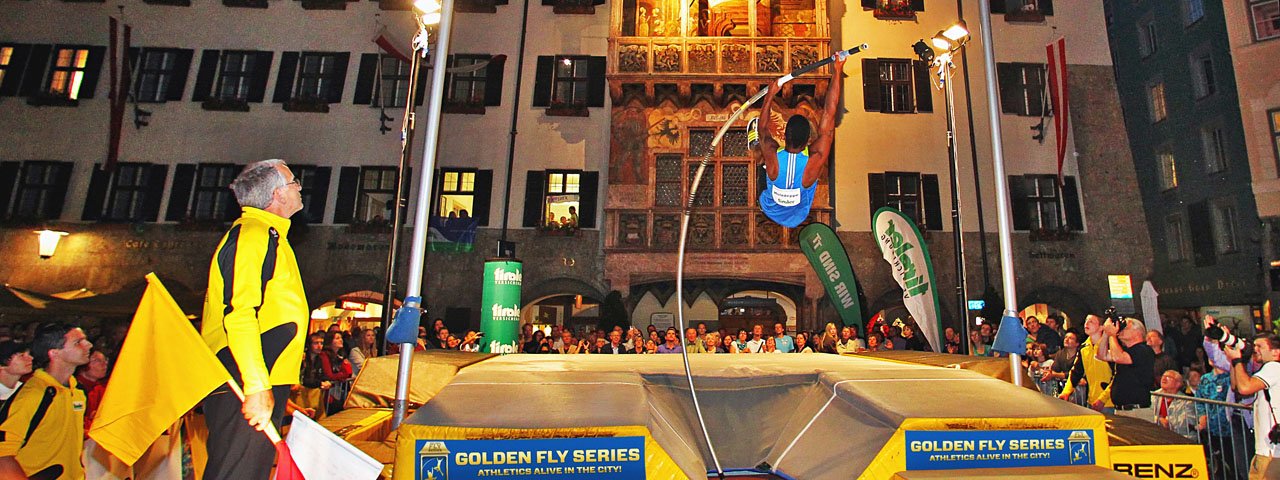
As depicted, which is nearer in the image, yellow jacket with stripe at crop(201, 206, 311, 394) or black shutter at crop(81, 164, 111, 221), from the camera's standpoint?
yellow jacket with stripe at crop(201, 206, 311, 394)

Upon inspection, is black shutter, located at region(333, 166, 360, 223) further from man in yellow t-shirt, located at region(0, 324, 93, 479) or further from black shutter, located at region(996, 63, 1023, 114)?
black shutter, located at region(996, 63, 1023, 114)

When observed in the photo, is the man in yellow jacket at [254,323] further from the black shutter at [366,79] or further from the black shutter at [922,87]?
the black shutter at [922,87]

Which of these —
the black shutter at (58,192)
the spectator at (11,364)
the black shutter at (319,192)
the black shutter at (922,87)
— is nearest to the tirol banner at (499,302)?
the spectator at (11,364)

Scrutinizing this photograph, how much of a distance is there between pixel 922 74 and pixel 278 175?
16641 millimetres

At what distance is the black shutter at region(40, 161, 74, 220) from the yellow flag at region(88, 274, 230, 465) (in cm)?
1776

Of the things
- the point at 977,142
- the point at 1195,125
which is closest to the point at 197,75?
the point at 977,142

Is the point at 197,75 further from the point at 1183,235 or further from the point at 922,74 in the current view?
the point at 1183,235

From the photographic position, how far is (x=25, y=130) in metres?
16.8

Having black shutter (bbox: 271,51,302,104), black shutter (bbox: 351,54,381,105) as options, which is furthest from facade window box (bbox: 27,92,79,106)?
black shutter (bbox: 351,54,381,105)

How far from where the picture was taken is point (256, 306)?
3.17 meters

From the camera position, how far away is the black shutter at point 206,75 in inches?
671

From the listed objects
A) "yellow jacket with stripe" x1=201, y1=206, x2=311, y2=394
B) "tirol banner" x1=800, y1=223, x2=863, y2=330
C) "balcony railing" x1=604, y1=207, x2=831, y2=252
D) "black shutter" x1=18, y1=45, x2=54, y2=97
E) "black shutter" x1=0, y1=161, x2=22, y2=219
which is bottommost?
"yellow jacket with stripe" x1=201, y1=206, x2=311, y2=394

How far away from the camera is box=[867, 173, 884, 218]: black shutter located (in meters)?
16.2

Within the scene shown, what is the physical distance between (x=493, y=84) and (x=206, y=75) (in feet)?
23.7
